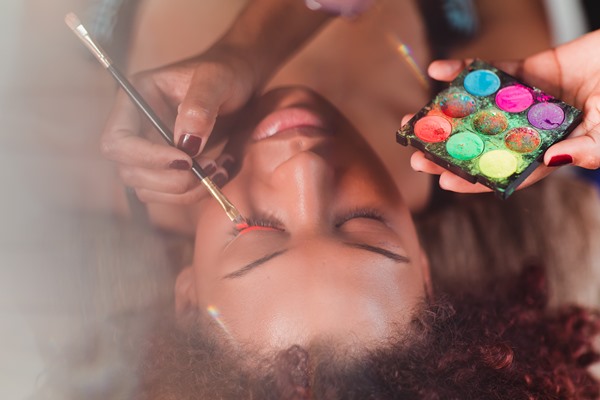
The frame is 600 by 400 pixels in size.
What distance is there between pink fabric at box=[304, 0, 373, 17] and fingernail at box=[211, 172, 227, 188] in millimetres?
300

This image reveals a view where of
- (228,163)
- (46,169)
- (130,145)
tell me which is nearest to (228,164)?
(228,163)

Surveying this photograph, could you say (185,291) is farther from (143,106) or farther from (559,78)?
(559,78)

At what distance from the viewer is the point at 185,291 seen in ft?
2.32

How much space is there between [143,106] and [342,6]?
32cm

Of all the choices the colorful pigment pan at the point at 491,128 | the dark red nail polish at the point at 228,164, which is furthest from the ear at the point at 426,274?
the dark red nail polish at the point at 228,164

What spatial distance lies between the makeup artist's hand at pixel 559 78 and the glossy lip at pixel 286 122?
12cm

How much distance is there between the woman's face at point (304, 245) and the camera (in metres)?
0.65

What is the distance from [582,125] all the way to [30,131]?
0.65 m

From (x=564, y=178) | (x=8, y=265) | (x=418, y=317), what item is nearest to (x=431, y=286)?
(x=418, y=317)

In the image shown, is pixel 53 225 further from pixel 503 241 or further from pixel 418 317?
pixel 503 241

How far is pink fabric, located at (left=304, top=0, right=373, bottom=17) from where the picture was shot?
0.89m

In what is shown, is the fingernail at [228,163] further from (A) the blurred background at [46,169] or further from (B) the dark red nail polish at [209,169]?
(A) the blurred background at [46,169]

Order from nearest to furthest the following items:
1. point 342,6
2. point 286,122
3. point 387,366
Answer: point 387,366 < point 286,122 < point 342,6

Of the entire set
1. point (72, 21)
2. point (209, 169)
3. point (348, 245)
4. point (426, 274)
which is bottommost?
point (426, 274)
